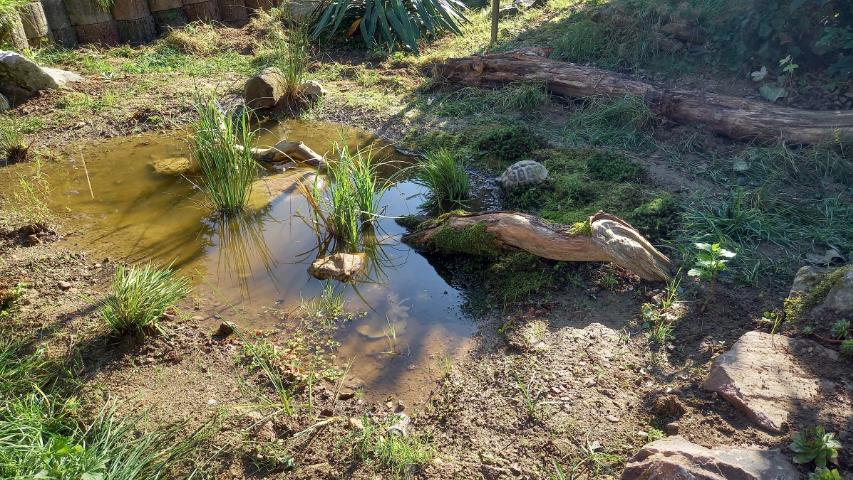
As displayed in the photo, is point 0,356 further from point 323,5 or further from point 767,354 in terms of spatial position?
point 323,5

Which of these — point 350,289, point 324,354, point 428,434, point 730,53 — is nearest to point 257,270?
point 350,289

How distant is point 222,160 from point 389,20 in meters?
4.72

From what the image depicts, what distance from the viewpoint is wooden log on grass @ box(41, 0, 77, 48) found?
7605 millimetres

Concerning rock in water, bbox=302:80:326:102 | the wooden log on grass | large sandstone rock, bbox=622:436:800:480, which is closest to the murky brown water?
large sandstone rock, bbox=622:436:800:480

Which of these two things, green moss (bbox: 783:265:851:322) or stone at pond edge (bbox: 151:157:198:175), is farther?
stone at pond edge (bbox: 151:157:198:175)

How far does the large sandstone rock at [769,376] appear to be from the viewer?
2592 millimetres

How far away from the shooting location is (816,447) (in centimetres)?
223

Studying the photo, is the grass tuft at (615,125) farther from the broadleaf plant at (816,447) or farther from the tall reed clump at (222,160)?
the broadleaf plant at (816,447)

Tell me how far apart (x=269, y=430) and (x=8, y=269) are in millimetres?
2311

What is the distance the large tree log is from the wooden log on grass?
472 cm

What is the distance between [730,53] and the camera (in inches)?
249

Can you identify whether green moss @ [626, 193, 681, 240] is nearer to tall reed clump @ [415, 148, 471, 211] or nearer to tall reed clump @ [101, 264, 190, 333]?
tall reed clump @ [415, 148, 471, 211]

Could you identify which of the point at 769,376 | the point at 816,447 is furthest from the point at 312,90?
the point at 816,447

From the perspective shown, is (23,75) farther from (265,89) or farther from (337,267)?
(337,267)
